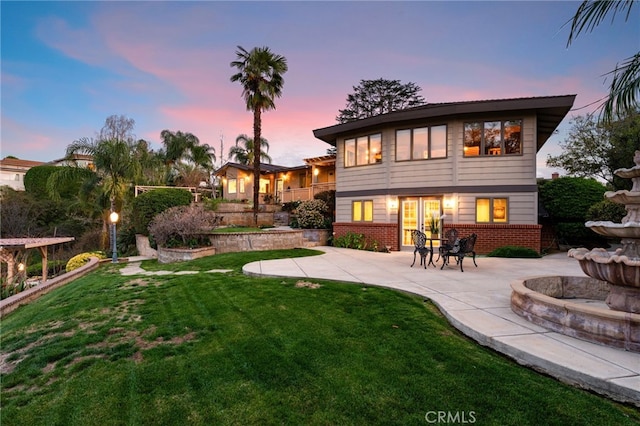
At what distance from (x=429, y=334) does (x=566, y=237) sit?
41.6ft

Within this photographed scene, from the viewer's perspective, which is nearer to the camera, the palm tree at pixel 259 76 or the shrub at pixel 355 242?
the shrub at pixel 355 242

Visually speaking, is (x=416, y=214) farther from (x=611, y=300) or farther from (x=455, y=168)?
(x=611, y=300)

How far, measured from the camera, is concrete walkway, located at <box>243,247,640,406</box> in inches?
111

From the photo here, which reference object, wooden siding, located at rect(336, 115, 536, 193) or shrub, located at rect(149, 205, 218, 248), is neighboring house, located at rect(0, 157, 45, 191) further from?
wooden siding, located at rect(336, 115, 536, 193)

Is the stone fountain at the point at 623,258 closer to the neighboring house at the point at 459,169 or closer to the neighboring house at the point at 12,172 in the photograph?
the neighboring house at the point at 459,169

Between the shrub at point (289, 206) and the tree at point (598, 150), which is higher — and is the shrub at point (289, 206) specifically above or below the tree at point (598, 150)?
below

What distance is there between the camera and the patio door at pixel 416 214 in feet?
43.0

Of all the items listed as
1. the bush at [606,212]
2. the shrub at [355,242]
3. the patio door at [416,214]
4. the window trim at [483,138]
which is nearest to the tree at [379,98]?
the window trim at [483,138]

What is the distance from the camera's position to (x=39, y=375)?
3152 mm

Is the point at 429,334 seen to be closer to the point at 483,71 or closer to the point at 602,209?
the point at 602,209

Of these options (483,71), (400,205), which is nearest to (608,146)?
(483,71)

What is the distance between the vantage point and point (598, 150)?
19234 millimetres

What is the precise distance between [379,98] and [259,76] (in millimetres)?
20816

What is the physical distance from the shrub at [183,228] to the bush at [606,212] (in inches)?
607
